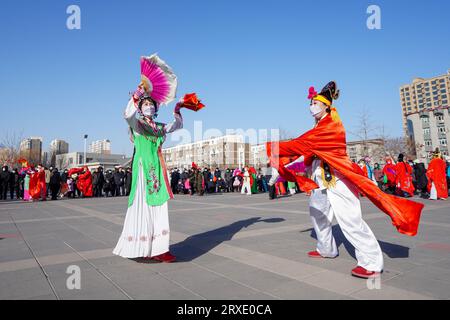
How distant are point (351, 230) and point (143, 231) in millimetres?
2621

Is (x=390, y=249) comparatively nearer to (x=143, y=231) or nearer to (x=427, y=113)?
(x=143, y=231)

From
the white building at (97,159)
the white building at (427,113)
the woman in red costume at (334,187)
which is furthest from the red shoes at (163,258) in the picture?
the white building at (97,159)

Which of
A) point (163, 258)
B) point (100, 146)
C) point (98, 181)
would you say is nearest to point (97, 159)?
point (100, 146)

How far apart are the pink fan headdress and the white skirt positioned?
1267 millimetres

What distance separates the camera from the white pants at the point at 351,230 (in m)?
3.25

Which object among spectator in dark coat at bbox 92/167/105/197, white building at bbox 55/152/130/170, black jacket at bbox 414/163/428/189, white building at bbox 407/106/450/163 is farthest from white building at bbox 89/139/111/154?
black jacket at bbox 414/163/428/189

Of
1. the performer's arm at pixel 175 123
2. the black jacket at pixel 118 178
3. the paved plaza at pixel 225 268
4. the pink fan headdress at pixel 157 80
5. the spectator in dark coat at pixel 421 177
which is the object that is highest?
the pink fan headdress at pixel 157 80

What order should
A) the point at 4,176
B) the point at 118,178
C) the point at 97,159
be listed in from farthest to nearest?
the point at 97,159, the point at 118,178, the point at 4,176

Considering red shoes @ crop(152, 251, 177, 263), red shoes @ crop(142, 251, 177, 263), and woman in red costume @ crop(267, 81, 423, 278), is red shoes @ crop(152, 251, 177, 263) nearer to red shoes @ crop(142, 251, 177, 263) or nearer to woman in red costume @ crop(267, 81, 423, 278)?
red shoes @ crop(142, 251, 177, 263)

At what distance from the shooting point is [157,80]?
14.1ft

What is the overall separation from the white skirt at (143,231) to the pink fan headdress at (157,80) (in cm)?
127

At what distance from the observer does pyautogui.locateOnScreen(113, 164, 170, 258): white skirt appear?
154 inches

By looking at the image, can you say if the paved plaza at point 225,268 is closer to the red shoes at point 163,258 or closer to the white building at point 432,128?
the red shoes at point 163,258

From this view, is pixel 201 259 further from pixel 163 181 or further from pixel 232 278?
pixel 163 181
